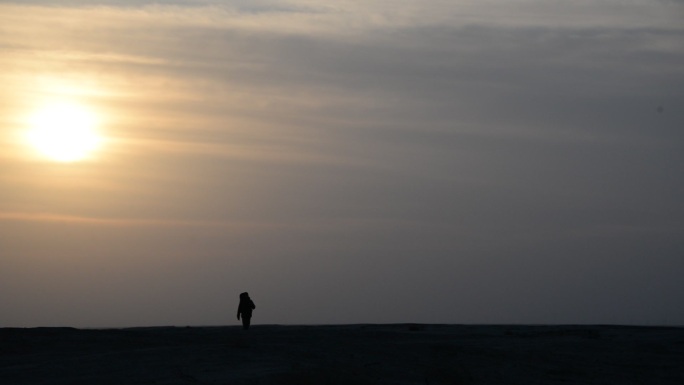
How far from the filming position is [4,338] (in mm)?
27875

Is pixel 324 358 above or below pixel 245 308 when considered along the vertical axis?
below

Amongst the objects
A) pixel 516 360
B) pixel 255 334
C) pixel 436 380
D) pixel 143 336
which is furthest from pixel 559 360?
pixel 143 336

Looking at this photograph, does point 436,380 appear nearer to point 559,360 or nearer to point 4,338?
point 559,360

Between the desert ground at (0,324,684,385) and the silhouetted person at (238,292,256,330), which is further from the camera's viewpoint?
the silhouetted person at (238,292,256,330)

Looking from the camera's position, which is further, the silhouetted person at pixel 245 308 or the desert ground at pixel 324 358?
the silhouetted person at pixel 245 308

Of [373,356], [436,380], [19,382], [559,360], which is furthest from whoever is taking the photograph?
[559,360]

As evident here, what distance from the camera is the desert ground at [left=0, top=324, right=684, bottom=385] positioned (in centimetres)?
2284

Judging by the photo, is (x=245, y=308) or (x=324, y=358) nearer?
(x=324, y=358)

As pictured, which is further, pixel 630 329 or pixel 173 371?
pixel 630 329

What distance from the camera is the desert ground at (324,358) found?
22844mm

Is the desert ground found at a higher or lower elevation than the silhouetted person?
lower

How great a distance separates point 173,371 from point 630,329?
67.9 feet

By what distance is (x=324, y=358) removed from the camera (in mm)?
24609

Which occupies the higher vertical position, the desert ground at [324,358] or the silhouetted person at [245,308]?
the silhouetted person at [245,308]
